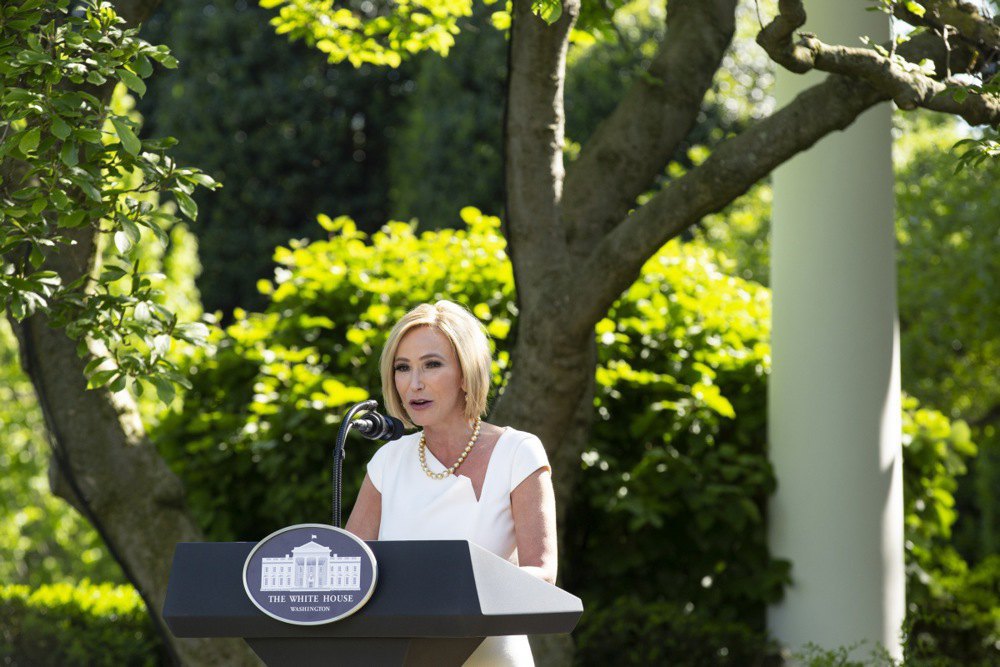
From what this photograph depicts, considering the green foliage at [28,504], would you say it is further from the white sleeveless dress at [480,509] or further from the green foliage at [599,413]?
the white sleeveless dress at [480,509]

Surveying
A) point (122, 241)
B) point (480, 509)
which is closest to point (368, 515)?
point (480, 509)

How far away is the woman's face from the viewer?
245 centimetres

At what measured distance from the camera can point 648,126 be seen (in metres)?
4.69

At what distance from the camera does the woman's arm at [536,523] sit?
2.32m

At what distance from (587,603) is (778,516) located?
89cm

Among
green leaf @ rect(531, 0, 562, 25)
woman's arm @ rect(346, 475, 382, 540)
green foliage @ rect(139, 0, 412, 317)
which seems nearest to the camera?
woman's arm @ rect(346, 475, 382, 540)

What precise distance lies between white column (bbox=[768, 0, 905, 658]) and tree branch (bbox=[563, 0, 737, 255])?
54 cm

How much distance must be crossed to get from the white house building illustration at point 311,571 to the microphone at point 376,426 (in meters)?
0.35

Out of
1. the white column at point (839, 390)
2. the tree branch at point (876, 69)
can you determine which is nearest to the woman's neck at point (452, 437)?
the tree branch at point (876, 69)

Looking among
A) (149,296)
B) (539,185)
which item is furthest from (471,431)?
(539,185)

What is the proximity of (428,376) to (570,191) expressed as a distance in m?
2.31

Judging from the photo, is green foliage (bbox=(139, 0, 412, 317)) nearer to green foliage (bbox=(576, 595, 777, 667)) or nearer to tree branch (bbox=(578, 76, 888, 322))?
green foliage (bbox=(576, 595, 777, 667))

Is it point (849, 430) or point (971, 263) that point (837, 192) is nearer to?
point (849, 430)

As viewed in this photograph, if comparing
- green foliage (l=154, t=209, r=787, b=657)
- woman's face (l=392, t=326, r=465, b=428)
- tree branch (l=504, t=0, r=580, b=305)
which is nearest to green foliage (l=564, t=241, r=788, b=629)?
green foliage (l=154, t=209, r=787, b=657)
